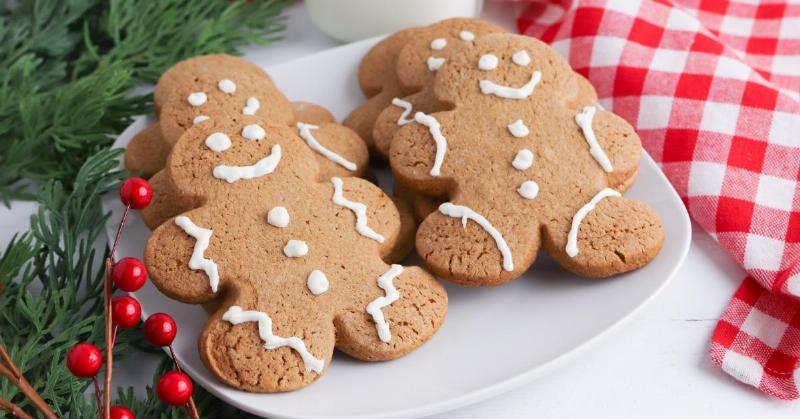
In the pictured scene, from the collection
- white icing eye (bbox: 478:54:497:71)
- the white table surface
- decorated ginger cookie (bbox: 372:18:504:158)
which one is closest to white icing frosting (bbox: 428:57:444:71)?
decorated ginger cookie (bbox: 372:18:504:158)

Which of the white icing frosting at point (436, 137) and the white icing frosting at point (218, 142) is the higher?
the white icing frosting at point (218, 142)

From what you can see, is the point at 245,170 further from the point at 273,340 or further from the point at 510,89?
the point at 510,89

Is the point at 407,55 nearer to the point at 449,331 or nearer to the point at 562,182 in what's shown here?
the point at 562,182

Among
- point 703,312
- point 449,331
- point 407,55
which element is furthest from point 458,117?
point 703,312

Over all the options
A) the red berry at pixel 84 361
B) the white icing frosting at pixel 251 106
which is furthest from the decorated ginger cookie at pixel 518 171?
the red berry at pixel 84 361

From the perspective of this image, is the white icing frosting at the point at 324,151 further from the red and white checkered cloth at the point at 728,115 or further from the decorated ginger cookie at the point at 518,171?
the red and white checkered cloth at the point at 728,115
